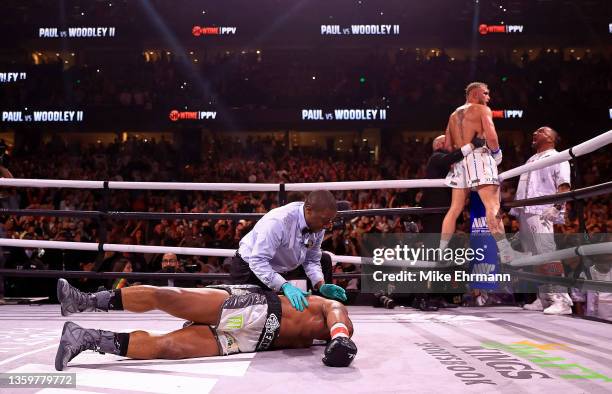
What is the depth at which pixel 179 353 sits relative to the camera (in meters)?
2.59

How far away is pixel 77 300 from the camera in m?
2.56

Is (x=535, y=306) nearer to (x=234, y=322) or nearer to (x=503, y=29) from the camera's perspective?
(x=234, y=322)

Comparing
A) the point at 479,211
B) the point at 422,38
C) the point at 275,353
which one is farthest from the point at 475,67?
the point at 275,353

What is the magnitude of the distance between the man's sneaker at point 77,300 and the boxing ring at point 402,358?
0.69ft

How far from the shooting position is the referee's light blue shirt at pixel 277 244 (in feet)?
9.36

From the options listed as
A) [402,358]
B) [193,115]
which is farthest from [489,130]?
[193,115]

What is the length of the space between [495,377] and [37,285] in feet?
15.3

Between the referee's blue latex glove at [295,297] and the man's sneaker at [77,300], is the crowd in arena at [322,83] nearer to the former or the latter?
the referee's blue latex glove at [295,297]

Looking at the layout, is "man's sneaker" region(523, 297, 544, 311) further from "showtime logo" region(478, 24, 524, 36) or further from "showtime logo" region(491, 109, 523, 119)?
"showtime logo" region(478, 24, 524, 36)

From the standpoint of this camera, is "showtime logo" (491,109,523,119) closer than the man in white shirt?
No

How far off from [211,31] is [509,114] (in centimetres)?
815

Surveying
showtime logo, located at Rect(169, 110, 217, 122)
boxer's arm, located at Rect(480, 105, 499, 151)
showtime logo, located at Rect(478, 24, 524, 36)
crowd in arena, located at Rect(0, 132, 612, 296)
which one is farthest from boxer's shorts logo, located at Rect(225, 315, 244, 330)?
showtime logo, located at Rect(478, 24, 524, 36)

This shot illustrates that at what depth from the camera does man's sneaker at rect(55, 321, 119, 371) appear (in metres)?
2.29

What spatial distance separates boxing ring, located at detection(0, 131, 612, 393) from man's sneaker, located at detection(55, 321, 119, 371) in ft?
0.18
